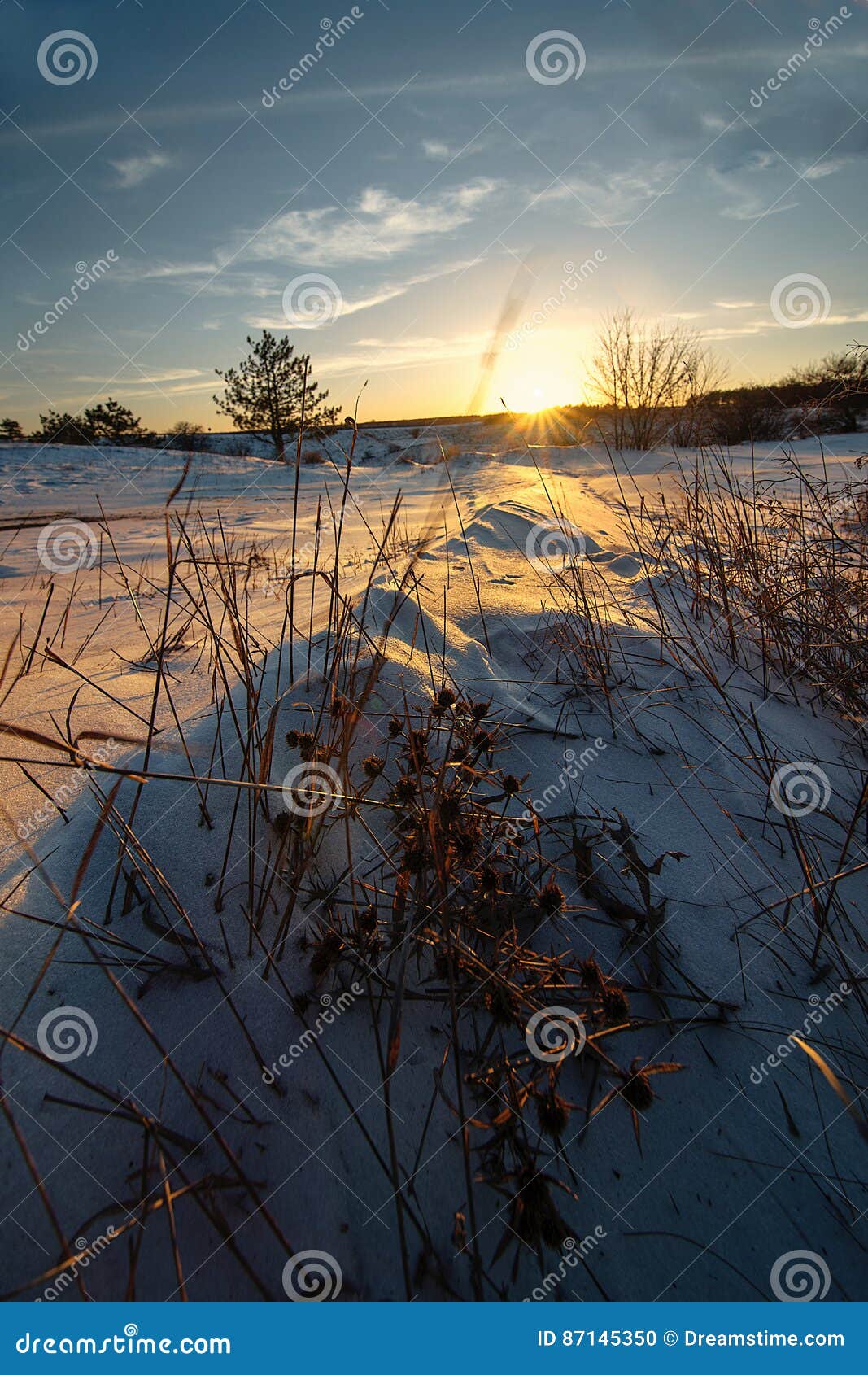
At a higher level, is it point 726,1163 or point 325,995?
point 325,995

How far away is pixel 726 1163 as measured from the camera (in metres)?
0.85

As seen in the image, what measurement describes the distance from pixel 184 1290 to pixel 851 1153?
904mm

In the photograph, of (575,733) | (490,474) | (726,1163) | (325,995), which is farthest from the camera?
(490,474)

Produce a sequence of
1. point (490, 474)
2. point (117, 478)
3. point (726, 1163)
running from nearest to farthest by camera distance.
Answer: point (726, 1163) → point (490, 474) → point (117, 478)

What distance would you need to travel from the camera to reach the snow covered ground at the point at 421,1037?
0.77 m

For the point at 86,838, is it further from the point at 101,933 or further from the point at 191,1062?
the point at 191,1062

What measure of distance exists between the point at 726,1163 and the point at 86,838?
3.99 ft

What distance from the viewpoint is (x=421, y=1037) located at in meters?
0.94

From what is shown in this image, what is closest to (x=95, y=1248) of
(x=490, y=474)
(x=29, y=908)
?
(x=29, y=908)

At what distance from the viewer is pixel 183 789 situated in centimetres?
129

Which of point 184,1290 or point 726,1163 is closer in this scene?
point 184,1290

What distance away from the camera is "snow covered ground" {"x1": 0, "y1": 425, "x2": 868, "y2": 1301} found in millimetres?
771
